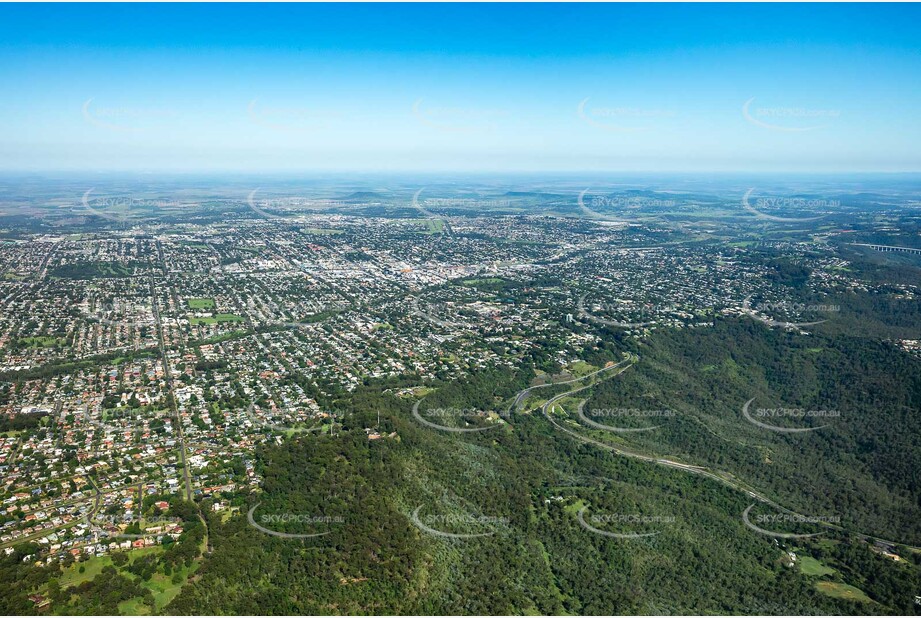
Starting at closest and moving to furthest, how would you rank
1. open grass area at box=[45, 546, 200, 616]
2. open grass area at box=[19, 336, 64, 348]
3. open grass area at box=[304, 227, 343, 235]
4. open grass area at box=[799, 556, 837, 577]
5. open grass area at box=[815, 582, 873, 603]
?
open grass area at box=[45, 546, 200, 616] → open grass area at box=[815, 582, 873, 603] → open grass area at box=[799, 556, 837, 577] → open grass area at box=[19, 336, 64, 348] → open grass area at box=[304, 227, 343, 235]

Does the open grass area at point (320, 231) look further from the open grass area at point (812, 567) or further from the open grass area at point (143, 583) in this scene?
the open grass area at point (812, 567)

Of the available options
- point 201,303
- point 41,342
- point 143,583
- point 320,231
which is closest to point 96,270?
point 201,303

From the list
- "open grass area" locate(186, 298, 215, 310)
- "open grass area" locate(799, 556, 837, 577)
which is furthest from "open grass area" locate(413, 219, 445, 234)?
"open grass area" locate(799, 556, 837, 577)

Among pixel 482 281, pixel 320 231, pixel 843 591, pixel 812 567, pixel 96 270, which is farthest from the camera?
pixel 320 231

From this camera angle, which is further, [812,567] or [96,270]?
[96,270]

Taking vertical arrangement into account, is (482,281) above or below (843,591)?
above

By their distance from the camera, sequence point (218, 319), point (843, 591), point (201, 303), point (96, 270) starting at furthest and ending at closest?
point (96, 270) → point (201, 303) → point (218, 319) → point (843, 591)

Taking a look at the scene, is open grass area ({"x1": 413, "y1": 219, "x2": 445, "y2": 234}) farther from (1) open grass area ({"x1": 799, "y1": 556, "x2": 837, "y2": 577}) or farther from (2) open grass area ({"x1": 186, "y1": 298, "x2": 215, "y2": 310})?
(1) open grass area ({"x1": 799, "y1": 556, "x2": 837, "y2": 577})

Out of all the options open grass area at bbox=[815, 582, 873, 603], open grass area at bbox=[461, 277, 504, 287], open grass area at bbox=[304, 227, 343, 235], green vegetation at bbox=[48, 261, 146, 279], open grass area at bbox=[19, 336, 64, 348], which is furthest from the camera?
open grass area at bbox=[304, 227, 343, 235]

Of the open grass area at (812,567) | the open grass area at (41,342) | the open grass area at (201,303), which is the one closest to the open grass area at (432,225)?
the open grass area at (201,303)

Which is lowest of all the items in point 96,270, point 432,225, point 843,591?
point 843,591

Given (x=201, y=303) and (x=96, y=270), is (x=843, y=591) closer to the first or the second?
(x=201, y=303)
